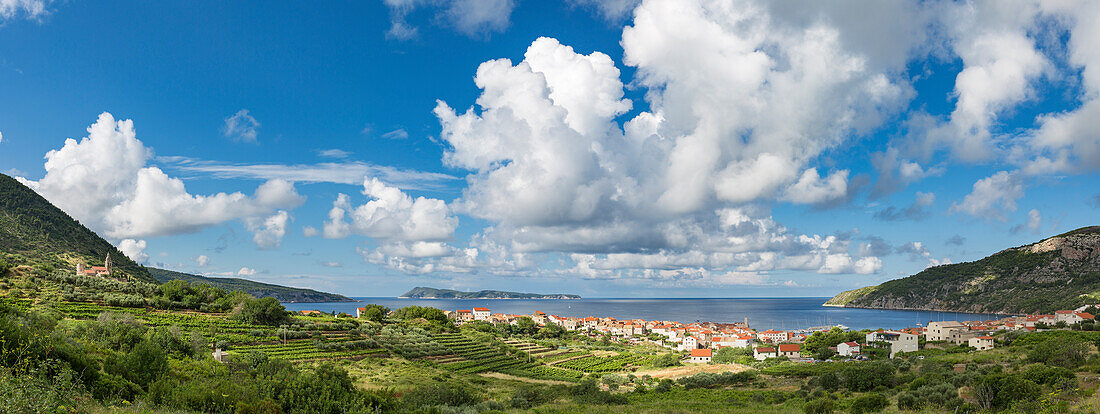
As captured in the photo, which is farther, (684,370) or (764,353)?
(764,353)

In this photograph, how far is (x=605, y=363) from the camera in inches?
2322

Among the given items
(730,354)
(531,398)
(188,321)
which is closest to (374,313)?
(188,321)

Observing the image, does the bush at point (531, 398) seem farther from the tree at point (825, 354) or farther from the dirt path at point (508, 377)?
the tree at point (825, 354)

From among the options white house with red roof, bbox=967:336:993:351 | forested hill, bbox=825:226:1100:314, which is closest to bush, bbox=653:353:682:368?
white house with red roof, bbox=967:336:993:351

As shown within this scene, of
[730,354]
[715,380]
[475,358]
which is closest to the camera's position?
[715,380]

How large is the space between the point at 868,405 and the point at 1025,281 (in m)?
183

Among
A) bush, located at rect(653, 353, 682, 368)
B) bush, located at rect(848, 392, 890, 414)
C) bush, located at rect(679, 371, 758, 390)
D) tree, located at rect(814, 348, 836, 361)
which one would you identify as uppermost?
bush, located at rect(848, 392, 890, 414)

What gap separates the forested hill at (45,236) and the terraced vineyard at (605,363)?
66.2 m

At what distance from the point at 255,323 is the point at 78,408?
43.3 m

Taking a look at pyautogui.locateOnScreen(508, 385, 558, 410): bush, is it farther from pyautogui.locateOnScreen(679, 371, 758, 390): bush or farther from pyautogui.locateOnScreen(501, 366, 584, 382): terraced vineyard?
pyautogui.locateOnScreen(501, 366, 584, 382): terraced vineyard

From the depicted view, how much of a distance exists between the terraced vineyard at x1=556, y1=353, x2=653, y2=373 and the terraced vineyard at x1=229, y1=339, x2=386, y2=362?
67.3 ft

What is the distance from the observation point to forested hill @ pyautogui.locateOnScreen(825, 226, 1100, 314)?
13025 cm

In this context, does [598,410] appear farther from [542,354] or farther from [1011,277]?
[1011,277]

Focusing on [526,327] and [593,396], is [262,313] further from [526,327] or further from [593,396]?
[526,327]
